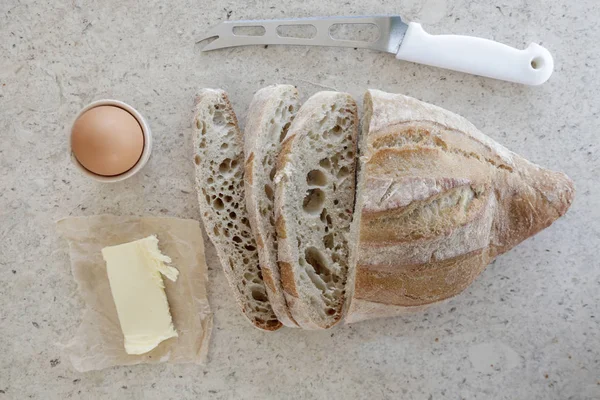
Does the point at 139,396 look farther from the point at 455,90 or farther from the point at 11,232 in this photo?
the point at 455,90

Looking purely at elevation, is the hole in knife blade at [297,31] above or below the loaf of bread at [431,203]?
above

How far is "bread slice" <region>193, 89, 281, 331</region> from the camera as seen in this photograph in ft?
5.26

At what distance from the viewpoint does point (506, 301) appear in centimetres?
173

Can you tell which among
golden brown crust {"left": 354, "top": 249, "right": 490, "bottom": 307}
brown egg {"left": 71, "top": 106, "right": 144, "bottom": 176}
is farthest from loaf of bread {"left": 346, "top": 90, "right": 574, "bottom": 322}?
brown egg {"left": 71, "top": 106, "right": 144, "bottom": 176}

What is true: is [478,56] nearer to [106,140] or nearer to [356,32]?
[356,32]

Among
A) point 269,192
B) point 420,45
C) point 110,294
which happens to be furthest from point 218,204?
point 420,45

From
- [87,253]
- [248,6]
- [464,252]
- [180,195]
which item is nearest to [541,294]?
[464,252]

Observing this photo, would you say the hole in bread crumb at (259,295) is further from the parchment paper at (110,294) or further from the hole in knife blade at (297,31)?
the hole in knife blade at (297,31)

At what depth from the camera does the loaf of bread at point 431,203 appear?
1396 millimetres

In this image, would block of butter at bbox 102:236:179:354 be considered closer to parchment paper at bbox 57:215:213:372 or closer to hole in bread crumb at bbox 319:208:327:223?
parchment paper at bbox 57:215:213:372

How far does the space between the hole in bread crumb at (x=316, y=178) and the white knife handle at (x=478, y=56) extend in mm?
452

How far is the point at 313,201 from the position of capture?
5.10 feet

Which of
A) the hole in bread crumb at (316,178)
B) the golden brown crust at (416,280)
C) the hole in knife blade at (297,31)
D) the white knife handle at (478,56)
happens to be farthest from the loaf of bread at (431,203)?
the hole in knife blade at (297,31)

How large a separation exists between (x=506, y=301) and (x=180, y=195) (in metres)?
1.07
